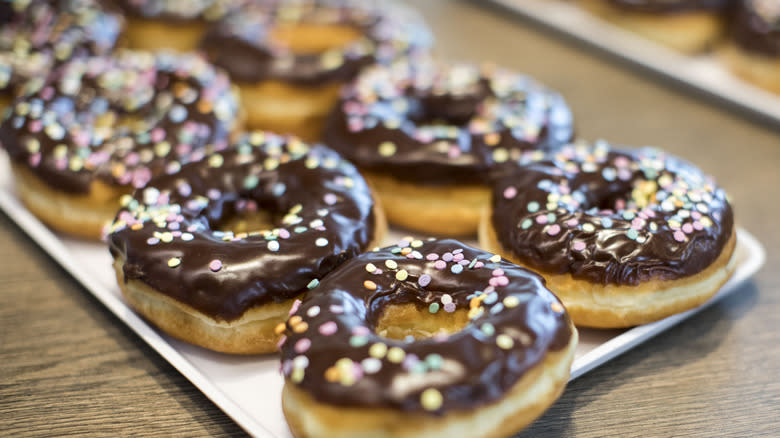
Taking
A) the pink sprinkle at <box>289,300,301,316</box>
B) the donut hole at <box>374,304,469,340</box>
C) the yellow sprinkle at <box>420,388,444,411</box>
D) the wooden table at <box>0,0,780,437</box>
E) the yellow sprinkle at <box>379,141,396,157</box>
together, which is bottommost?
the wooden table at <box>0,0,780,437</box>

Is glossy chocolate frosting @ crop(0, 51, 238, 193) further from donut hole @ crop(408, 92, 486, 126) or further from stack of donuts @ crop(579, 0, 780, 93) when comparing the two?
stack of donuts @ crop(579, 0, 780, 93)

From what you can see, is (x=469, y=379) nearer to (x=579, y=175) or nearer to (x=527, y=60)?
(x=579, y=175)

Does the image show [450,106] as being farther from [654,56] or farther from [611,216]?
[654,56]

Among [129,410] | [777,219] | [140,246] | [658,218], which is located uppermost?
[140,246]

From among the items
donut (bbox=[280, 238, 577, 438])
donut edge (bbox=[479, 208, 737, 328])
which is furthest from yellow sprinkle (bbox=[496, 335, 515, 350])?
donut edge (bbox=[479, 208, 737, 328])

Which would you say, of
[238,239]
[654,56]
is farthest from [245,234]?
[654,56]

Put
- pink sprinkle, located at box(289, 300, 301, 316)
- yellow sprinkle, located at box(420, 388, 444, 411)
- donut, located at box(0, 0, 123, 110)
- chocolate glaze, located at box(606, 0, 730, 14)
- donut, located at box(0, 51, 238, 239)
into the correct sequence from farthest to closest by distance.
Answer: chocolate glaze, located at box(606, 0, 730, 14) < donut, located at box(0, 0, 123, 110) < donut, located at box(0, 51, 238, 239) < pink sprinkle, located at box(289, 300, 301, 316) < yellow sprinkle, located at box(420, 388, 444, 411)

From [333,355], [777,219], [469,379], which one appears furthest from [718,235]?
[333,355]

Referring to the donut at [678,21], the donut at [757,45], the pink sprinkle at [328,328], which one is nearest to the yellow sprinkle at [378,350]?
the pink sprinkle at [328,328]
